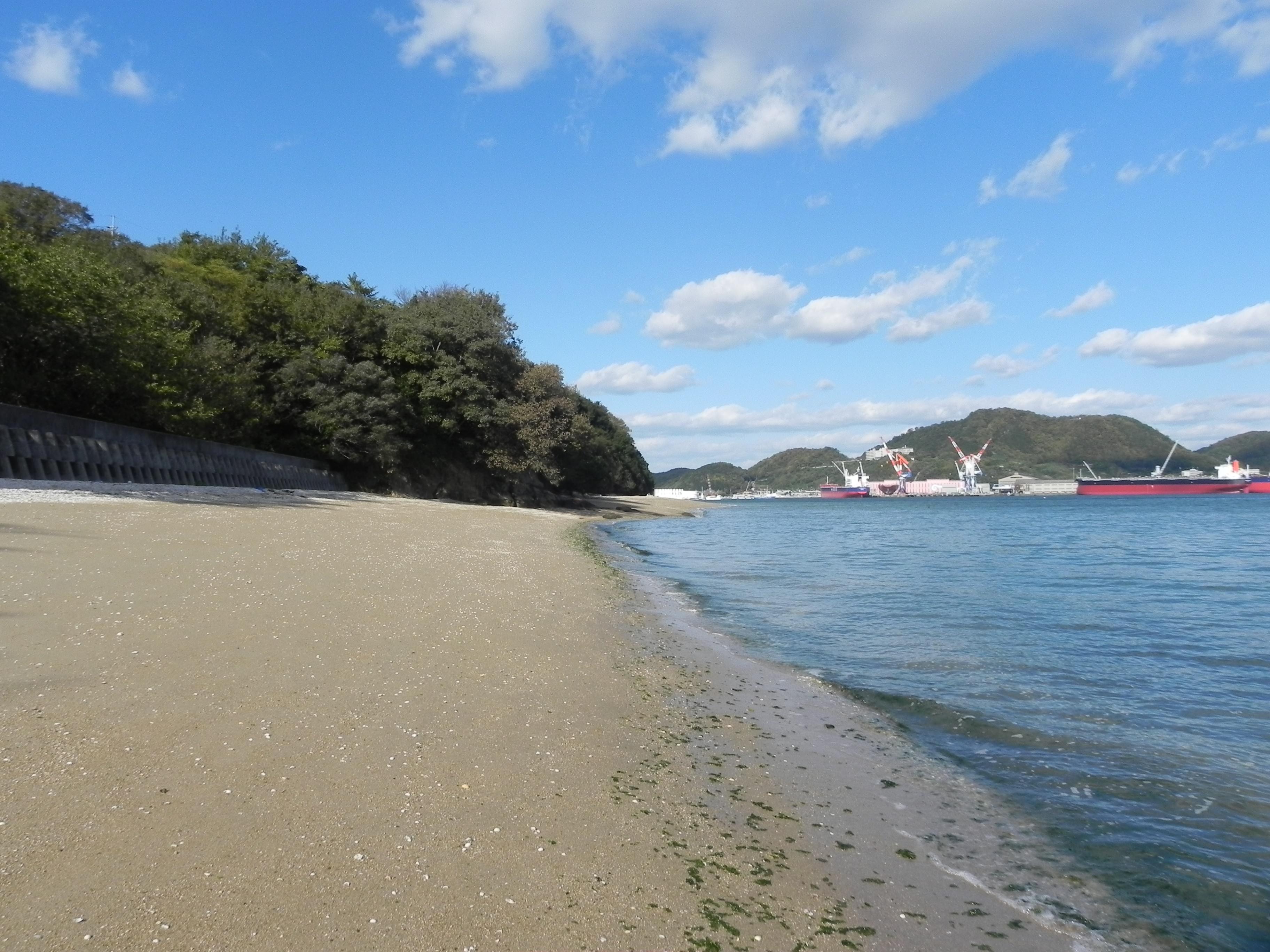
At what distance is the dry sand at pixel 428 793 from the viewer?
3371 millimetres

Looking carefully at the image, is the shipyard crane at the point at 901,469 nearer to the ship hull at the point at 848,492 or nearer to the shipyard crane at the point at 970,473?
the ship hull at the point at 848,492

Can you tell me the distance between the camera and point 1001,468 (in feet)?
616

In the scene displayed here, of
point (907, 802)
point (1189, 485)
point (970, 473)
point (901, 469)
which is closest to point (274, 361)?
point (907, 802)

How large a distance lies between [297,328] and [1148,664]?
3993cm

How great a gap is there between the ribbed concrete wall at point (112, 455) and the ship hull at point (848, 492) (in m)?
151

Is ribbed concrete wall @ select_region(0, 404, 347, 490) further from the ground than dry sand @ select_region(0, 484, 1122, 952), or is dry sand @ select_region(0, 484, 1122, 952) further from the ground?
ribbed concrete wall @ select_region(0, 404, 347, 490)

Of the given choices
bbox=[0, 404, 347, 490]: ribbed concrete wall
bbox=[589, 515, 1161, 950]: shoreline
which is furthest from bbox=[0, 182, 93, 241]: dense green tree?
bbox=[589, 515, 1161, 950]: shoreline

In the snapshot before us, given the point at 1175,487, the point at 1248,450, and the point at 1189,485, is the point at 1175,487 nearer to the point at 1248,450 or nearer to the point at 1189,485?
the point at 1189,485

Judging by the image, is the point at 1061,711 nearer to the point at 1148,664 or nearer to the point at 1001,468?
the point at 1148,664

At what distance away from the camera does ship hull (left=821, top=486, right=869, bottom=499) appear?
6703 inches

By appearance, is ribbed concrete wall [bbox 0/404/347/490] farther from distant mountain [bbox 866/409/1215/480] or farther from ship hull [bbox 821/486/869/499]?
distant mountain [bbox 866/409/1215/480]

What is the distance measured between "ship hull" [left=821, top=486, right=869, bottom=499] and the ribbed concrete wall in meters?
151

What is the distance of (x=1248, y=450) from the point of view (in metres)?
176

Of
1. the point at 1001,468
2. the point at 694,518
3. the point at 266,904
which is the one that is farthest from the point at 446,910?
the point at 1001,468
